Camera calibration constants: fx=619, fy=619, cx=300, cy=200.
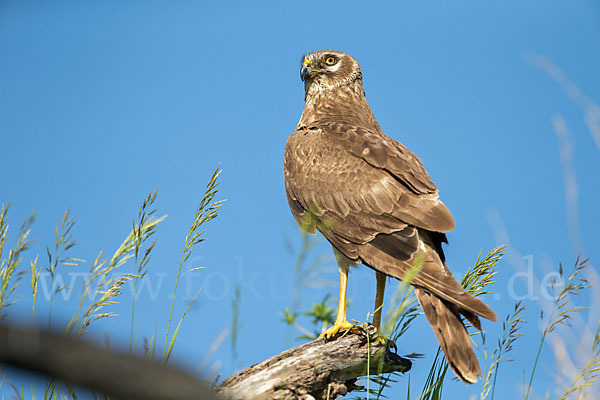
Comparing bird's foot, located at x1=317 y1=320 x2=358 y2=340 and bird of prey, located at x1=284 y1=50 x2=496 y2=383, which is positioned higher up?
bird of prey, located at x1=284 y1=50 x2=496 y2=383

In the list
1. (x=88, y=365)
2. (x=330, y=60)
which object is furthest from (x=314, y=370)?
(x=330, y=60)

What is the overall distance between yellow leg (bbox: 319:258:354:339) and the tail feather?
67 centimetres

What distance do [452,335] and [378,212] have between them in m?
1.24

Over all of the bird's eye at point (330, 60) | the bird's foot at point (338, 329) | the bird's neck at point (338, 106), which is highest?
the bird's eye at point (330, 60)

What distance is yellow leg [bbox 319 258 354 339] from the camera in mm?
4266

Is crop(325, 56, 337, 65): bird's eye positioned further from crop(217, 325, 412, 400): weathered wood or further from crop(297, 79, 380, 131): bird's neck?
crop(217, 325, 412, 400): weathered wood

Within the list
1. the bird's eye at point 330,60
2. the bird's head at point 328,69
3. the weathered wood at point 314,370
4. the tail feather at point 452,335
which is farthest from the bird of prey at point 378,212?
the bird's eye at point 330,60

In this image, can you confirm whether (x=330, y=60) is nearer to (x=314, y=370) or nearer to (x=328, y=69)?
(x=328, y=69)

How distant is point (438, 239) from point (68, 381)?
13.0 feet

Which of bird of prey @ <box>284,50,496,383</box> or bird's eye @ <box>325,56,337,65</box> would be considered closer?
bird of prey @ <box>284,50,496,383</box>

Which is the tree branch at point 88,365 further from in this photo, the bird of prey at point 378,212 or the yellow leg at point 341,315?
the yellow leg at point 341,315

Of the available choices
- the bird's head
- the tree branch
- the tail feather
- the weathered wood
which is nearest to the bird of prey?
the tail feather

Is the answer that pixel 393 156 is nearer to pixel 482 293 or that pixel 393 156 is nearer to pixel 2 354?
pixel 482 293

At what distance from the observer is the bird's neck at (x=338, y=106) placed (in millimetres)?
5957
